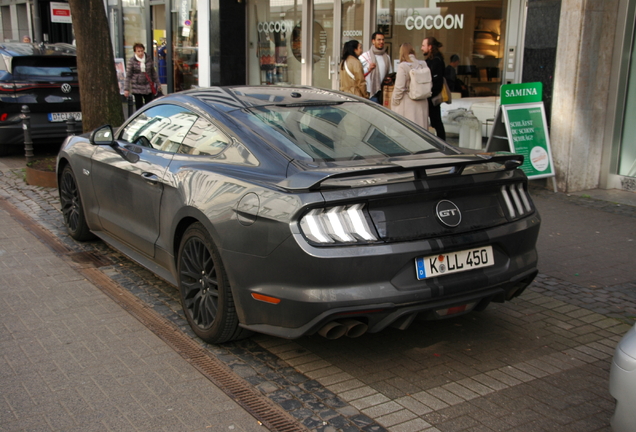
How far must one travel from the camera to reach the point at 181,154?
473 centimetres

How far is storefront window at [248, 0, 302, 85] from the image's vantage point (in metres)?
15.7

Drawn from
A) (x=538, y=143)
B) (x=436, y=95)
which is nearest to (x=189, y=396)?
(x=538, y=143)

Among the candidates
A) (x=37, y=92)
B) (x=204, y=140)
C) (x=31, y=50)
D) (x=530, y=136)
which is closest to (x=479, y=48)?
(x=530, y=136)

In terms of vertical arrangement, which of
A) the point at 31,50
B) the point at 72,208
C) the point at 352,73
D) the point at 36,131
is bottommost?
the point at 72,208

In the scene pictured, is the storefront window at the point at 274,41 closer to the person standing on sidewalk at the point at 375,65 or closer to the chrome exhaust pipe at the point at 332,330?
the person standing on sidewalk at the point at 375,65

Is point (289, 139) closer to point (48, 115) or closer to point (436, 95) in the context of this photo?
point (436, 95)

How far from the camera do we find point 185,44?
17906 mm

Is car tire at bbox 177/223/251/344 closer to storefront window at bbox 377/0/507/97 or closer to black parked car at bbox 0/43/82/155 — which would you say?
storefront window at bbox 377/0/507/97

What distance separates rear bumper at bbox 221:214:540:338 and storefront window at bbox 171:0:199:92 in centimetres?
1458

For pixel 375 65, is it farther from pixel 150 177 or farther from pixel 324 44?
pixel 150 177

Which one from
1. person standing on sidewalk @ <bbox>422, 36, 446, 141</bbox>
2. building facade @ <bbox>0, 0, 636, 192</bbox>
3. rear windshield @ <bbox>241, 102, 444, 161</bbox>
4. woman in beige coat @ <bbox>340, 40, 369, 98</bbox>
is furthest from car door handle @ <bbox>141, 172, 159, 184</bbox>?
person standing on sidewalk @ <bbox>422, 36, 446, 141</bbox>

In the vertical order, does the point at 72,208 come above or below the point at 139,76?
below

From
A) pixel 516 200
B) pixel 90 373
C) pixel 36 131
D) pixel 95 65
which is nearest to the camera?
pixel 90 373

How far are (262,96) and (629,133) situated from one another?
623 centimetres
